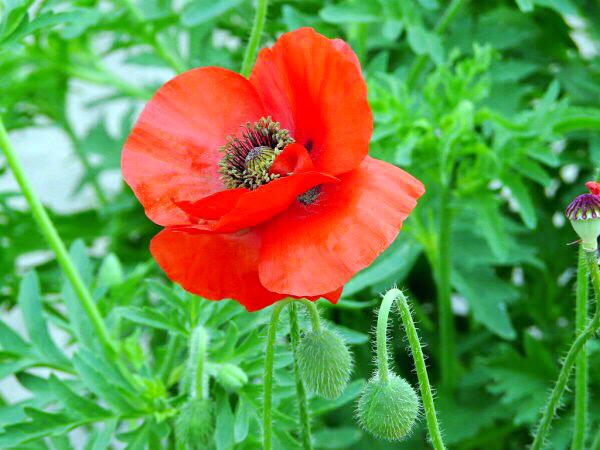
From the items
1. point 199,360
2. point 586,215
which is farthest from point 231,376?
point 586,215

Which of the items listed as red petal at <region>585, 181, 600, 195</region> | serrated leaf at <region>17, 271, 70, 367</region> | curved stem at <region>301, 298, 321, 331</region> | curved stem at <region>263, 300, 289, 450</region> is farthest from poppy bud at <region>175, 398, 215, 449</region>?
red petal at <region>585, 181, 600, 195</region>

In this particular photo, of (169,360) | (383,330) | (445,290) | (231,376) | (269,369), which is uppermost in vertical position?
(383,330)

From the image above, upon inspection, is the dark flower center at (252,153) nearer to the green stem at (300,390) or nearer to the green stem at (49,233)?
the green stem at (300,390)

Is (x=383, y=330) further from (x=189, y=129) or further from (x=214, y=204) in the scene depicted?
(x=189, y=129)

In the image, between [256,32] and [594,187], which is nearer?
[594,187]

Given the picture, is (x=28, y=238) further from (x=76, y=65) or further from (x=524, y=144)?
(x=524, y=144)

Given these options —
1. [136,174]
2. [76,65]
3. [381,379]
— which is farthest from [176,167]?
[76,65]
